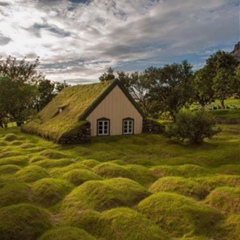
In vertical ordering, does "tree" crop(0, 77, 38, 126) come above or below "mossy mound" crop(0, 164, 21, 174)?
above

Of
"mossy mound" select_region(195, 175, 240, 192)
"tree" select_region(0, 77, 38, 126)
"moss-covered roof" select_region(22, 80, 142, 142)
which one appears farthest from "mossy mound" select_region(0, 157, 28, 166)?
"mossy mound" select_region(195, 175, 240, 192)

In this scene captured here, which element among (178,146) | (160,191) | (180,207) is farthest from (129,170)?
(178,146)

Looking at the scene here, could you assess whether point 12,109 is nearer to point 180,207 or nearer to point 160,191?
point 160,191

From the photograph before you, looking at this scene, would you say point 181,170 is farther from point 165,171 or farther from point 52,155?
point 52,155

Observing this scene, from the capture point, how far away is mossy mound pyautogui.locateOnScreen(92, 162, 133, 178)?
58.2 ft

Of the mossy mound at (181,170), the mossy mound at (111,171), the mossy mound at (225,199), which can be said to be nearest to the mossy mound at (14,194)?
the mossy mound at (111,171)

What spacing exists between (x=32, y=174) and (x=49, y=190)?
11.7 ft

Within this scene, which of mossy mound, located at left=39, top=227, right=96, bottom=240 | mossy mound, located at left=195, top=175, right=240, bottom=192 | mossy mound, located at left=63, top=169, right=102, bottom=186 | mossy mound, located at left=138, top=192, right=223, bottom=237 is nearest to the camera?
mossy mound, located at left=39, top=227, right=96, bottom=240

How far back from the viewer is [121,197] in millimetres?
13602

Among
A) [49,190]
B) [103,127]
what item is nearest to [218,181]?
[49,190]

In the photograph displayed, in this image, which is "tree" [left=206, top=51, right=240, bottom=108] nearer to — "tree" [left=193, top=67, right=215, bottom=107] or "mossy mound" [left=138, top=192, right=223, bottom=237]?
"tree" [left=193, top=67, right=215, bottom=107]

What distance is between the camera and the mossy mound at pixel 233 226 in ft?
33.9

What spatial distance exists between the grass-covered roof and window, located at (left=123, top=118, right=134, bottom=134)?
4.62 m

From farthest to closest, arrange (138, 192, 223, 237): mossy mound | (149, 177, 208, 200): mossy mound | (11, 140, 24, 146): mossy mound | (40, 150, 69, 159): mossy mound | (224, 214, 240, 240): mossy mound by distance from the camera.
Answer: (11, 140, 24, 146): mossy mound
(40, 150, 69, 159): mossy mound
(149, 177, 208, 200): mossy mound
(138, 192, 223, 237): mossy mound
(224, 214, 240, 240): mossy mound
